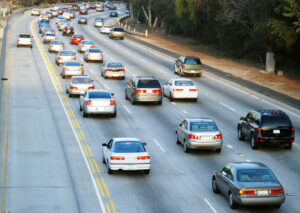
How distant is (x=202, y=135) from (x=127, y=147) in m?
4.51

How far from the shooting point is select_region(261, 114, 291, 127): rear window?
27.2 m

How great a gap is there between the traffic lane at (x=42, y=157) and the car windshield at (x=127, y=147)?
4.96 ft

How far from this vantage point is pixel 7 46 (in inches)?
2842

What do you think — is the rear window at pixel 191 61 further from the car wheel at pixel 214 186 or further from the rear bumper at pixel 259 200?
the rear bumper at pixel 259 200

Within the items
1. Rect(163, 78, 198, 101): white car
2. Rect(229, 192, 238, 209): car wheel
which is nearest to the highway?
Rect(229, 192, 238, 209): car wheel

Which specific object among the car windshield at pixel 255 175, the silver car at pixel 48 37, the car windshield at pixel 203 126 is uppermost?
the car windshield at pixel 255 175

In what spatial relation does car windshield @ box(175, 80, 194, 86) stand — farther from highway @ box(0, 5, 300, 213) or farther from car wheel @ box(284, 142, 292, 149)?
car wheel @ box(284, 142, 292, 149)

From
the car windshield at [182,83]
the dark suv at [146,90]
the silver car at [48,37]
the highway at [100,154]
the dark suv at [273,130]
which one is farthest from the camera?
the silver car at [48,37]

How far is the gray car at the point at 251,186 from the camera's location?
60.4ft

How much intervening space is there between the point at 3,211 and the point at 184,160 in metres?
9.06

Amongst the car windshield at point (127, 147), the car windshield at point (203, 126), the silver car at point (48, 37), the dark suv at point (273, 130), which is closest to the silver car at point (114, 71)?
the dark suv at point (273, 130)

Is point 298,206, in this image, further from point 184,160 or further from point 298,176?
point 184,160

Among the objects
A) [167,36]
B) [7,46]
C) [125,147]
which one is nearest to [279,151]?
[125,147]

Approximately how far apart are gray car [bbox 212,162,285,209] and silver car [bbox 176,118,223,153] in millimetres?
6679
